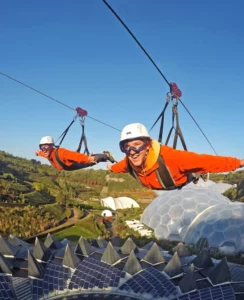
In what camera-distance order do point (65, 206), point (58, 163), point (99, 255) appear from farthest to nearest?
point (65, 206) → point (99, 255) → point (58, 163)

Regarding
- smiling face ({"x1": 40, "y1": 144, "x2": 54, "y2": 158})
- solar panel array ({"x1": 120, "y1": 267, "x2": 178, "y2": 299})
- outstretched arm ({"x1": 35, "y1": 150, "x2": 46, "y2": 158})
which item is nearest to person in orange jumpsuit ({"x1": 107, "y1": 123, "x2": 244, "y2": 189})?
smiling face ({"x1": 40, "y1": 144, "x2": 54, "y2": 158})

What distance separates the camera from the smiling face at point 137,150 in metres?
7.98

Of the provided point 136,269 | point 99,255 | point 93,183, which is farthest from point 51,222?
point 93,183

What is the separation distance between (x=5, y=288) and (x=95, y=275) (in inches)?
171

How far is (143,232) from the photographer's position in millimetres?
36031

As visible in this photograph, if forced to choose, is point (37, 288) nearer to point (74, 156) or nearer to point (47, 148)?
point (47, 148)

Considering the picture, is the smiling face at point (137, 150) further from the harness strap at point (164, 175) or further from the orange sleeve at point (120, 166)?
the orange sleeve at point (120, 166)

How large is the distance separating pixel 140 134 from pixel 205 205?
1155 inches

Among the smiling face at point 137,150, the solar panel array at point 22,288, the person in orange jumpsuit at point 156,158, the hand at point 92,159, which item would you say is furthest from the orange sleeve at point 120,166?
the solar panel array at point 22,288

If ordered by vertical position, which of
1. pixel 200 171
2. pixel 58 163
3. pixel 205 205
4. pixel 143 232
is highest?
pixel 58 163

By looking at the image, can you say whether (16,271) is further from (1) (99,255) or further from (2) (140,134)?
(2) (140,134)

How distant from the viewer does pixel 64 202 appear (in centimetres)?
5344

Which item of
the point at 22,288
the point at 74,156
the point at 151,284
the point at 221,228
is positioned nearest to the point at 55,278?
the point at 22,288

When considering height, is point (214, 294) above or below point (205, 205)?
below
